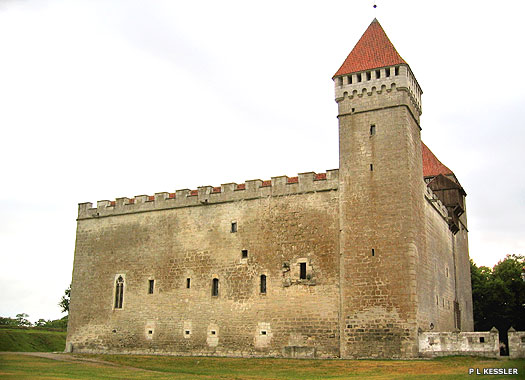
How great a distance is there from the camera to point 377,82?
3059cm

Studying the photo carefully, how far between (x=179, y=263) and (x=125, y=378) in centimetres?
1539

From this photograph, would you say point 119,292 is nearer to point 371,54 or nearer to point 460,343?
point 460,343

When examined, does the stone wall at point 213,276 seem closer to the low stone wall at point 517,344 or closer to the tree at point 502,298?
the low stone wall at point 517,344

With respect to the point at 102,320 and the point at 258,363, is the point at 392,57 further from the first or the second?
the point at 102,320

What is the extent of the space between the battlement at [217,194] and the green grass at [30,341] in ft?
32.0

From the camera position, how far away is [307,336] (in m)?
29.3

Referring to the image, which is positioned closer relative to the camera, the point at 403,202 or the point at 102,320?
the point at 403,202

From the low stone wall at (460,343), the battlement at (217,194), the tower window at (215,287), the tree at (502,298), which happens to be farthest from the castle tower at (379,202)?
the tree at (502,298)

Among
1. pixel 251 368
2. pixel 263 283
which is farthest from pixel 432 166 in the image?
pixel 251 368

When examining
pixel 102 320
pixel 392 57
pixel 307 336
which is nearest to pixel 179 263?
pixel 102 320

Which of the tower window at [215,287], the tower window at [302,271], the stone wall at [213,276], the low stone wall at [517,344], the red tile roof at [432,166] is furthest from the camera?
the red tile roof at [432,166]

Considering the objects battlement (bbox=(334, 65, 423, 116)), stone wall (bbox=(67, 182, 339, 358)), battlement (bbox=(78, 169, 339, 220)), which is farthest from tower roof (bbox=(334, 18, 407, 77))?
stone wall (bbox=(67, 182, 339, 358))

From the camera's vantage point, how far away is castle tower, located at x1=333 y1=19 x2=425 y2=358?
27.4 m

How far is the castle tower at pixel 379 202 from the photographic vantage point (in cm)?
2736
